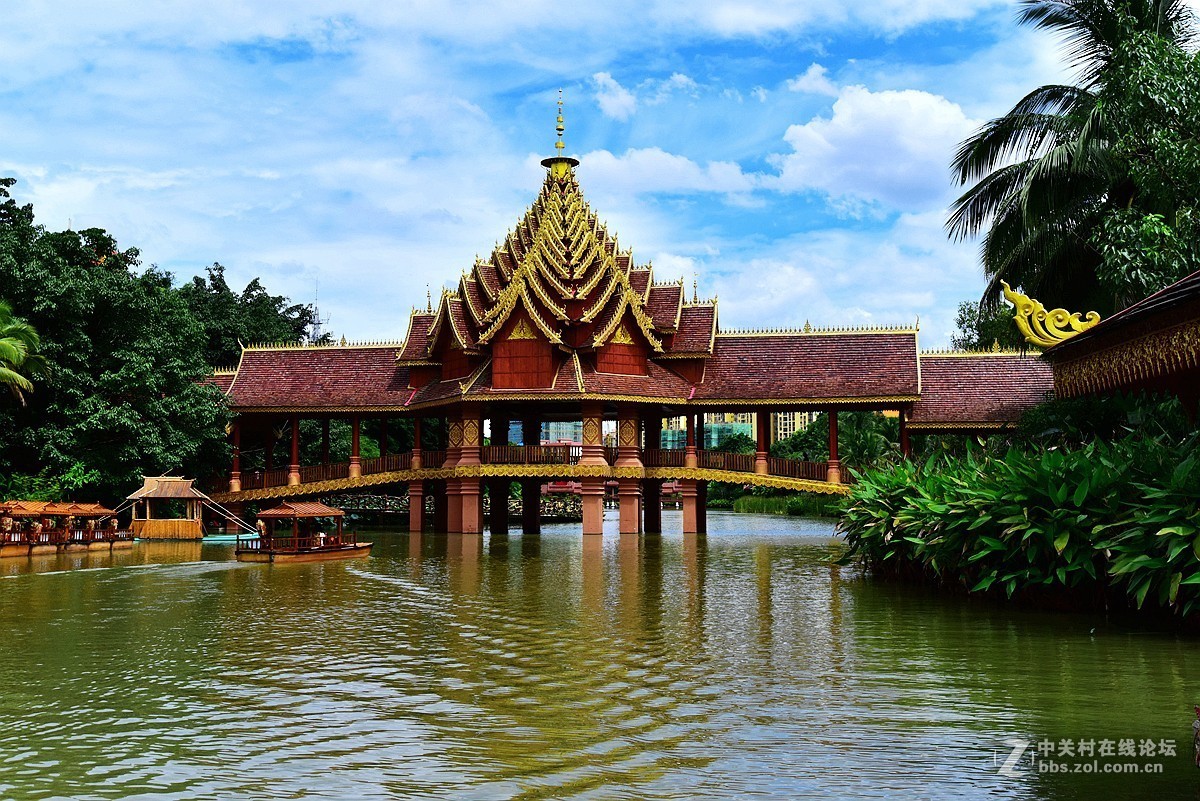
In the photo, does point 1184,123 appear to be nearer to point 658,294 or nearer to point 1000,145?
point 1000,145

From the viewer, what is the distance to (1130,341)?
10633 mm

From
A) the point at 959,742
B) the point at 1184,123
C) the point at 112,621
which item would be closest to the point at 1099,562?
the point at 959,742

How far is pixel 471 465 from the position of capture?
32.3m

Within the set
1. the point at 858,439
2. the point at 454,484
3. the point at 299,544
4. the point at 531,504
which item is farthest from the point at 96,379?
the point at 858,439

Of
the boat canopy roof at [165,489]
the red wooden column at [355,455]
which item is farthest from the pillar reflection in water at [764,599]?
the boat canopy roof at [165,489]

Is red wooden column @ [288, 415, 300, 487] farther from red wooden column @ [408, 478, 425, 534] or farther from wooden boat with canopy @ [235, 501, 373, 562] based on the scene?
wooden boat with canopy @ [235, 501, 373, 562]

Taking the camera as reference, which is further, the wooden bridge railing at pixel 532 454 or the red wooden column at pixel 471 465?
the red wooden column at pixel 471 465

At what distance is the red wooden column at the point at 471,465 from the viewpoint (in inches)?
1275

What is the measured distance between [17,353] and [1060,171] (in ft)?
80.5

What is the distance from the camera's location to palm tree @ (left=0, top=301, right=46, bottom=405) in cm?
2725

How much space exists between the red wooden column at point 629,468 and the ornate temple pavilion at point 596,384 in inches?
2.6

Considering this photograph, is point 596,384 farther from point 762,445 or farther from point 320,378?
point 320,378

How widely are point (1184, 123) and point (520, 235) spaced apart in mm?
20954

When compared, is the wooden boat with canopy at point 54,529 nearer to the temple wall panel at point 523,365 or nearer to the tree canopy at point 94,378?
the tree canopy at point 94,378
